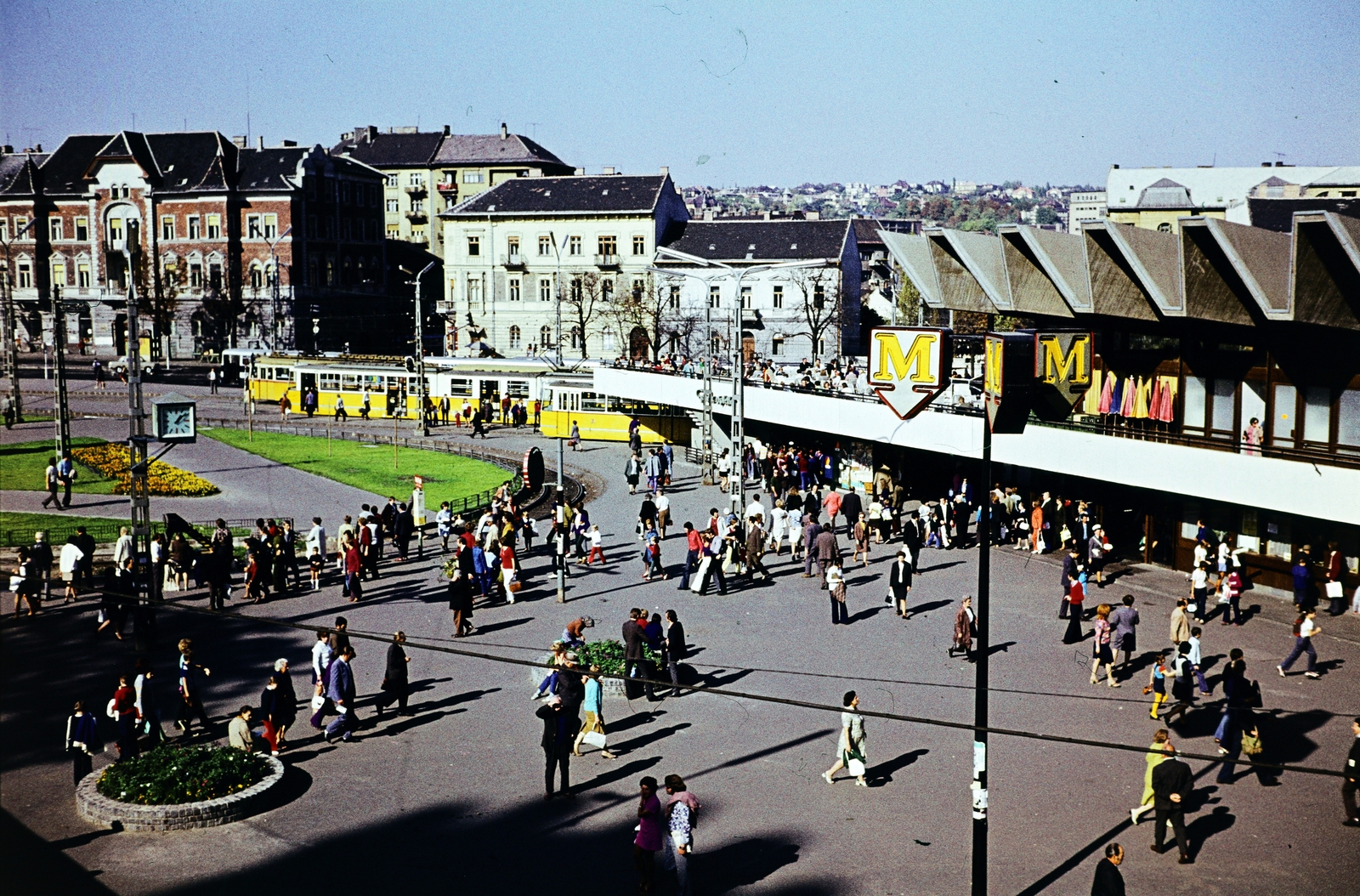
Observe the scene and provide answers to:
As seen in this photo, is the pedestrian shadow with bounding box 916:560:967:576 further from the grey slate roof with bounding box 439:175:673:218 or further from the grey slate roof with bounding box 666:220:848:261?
the grey slate roof with bounding box 439:175:673:218

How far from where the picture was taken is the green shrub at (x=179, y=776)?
47.5 feet

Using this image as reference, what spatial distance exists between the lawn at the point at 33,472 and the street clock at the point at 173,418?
1248 centimetres

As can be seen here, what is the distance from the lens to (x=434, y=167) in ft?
356

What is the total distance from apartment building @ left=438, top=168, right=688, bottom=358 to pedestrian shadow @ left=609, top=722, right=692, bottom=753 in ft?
194

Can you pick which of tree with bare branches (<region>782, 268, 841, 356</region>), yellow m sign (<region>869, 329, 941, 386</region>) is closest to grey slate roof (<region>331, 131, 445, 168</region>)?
tree with bare branches (<region>782, 268, 841, 356</region>)

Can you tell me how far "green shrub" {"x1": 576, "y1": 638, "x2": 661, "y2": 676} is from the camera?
18672 mm

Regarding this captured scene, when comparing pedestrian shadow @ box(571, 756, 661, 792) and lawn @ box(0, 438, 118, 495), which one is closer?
pedestrian shadow @ box(571, 756, 661, 792)

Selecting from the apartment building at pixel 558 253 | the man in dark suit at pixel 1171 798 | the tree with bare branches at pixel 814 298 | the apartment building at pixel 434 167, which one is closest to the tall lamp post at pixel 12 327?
the apartment building at pixel 558 253

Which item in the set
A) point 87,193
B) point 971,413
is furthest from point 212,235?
point 971,413

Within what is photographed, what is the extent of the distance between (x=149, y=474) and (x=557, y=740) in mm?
25521

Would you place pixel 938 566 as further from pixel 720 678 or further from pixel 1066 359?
pixel 1066 359

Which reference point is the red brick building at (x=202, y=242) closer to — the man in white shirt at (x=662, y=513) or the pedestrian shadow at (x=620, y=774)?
the man in white shirt at (x=662, y=513)

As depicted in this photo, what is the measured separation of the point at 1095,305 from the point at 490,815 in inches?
815

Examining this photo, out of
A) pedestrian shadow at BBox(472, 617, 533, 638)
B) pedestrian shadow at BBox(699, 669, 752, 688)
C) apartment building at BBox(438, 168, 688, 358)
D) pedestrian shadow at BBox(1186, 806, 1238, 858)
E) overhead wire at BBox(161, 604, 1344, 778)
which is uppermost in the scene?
apartment building at BBox(438, 168, 688, 358)
